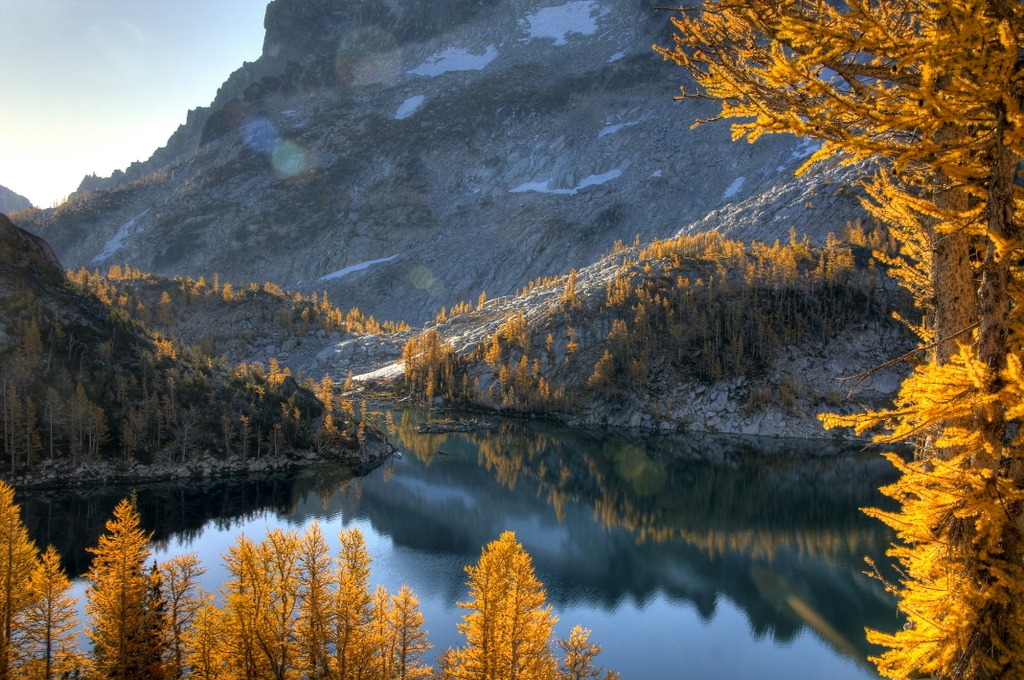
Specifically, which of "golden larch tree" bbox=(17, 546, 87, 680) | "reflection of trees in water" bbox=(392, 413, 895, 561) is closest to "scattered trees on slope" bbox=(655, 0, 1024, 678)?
"golden larch tree" bbox=(17, 546, 87, 680)

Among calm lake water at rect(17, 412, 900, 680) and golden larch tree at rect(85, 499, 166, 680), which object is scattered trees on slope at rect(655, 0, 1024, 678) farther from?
calm lake water at rect(17, 412, 900, 680)

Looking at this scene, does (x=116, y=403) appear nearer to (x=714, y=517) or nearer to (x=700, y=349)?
(x=714, y=517)

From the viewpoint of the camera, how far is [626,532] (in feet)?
195

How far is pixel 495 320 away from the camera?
151875mm

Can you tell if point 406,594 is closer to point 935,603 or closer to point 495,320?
point 935,603

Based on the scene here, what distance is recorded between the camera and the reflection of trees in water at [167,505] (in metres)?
48.8

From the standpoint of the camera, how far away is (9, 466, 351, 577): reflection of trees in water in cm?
4875

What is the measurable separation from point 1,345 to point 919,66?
83353mm

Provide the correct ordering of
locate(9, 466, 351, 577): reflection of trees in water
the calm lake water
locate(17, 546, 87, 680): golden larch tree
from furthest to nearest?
locate(9, 466, 351, 577): reflection of trees in water, the calm lake water, locate(17, 546, 87, 680): golden larch tree

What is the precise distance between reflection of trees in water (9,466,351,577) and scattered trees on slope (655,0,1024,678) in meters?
51.1

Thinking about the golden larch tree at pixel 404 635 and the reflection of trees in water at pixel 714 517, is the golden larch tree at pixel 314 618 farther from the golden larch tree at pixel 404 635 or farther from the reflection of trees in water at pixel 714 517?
the reflection of trees in water at pixel 714 517

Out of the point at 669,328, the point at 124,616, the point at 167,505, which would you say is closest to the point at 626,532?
the point at 167,505

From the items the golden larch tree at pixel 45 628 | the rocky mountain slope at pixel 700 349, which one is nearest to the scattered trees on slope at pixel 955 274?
the golden larch tree at pixel 45 628

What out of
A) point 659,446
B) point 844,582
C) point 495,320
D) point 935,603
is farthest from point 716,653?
point 495,320
